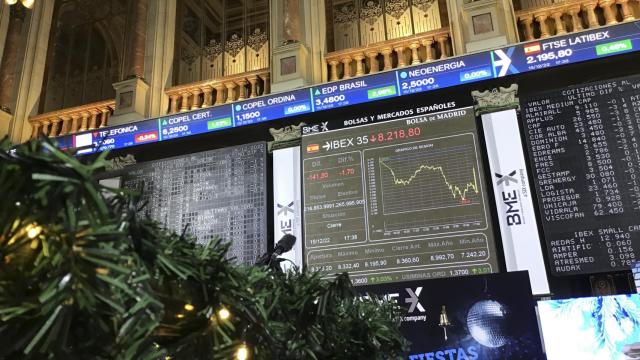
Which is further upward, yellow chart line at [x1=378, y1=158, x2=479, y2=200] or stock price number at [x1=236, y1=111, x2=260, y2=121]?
stock price number at [x1=236, y1=111, x2=260, y2=121]

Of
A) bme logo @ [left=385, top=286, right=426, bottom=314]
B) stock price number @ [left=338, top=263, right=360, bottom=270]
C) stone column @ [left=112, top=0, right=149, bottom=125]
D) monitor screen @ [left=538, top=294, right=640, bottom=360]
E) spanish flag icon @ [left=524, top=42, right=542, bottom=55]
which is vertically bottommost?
monitor screen @ [left=538, top=294, right=640, bottom=360]

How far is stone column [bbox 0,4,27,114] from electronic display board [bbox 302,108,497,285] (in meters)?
4.58

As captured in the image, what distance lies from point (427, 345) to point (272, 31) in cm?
477

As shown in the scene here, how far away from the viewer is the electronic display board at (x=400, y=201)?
498 cm

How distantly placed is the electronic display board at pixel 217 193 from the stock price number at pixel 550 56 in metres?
2.89

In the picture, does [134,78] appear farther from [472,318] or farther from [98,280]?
[98,280]

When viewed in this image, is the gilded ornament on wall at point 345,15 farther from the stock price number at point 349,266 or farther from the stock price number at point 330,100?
the stock price number at point 349,266

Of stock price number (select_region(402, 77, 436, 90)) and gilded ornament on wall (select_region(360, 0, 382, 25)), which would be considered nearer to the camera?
stock price number (select_region(402, 77, 436, 90))

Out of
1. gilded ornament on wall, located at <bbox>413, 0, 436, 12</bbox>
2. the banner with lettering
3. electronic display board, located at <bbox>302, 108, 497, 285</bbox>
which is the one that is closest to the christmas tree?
the banner with lettering

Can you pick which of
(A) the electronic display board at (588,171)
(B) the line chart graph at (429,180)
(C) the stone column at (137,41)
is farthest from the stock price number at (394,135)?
(C) the stone column at (137,41)

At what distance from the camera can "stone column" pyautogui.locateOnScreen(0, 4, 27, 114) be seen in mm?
7539

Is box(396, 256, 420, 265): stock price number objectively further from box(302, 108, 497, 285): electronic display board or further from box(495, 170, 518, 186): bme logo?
box(495, 170, 518, 186): bme logo

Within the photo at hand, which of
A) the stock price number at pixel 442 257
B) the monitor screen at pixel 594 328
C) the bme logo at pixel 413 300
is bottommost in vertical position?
the monitor screen at pixel 594 328

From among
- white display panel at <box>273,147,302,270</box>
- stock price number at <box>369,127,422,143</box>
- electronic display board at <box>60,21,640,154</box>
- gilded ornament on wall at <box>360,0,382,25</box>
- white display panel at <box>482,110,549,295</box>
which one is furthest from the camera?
gilded ornament on wall at <box>360,0,382,25</box>
